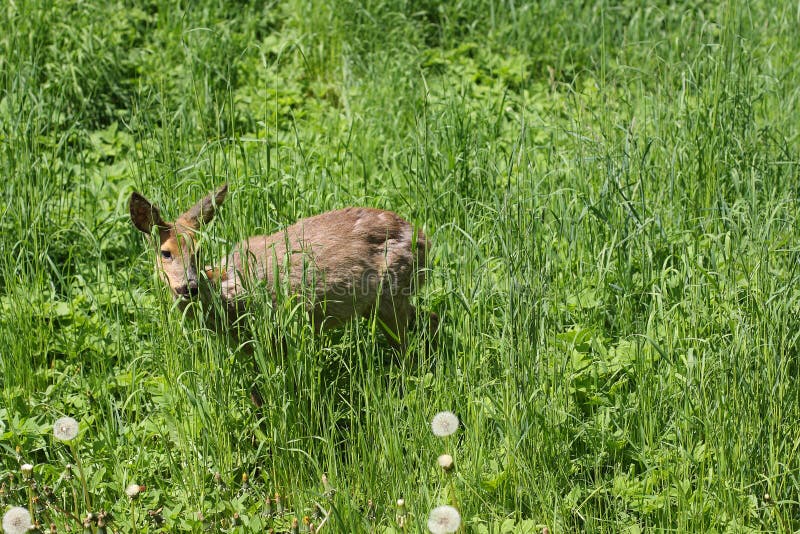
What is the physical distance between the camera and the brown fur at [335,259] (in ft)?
16.4

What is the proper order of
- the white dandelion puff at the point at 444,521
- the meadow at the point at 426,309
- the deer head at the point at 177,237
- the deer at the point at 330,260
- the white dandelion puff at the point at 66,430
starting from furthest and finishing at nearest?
the deer at the point at 330,260 → the deer head at the point at 177,237 → the meadow at the point at 426,309 → the white dandelion puff at the point at 66,430 → the white dandelion puff at the point at 444,521

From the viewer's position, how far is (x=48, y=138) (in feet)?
21.4

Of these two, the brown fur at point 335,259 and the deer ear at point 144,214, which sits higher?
the deer ear at point 144,214

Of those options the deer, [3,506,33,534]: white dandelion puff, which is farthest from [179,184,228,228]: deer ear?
[3,506,33,534]: white dandelion puff

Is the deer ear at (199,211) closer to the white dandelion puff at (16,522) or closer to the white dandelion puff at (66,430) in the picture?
the white dandelion puff at (66,430)

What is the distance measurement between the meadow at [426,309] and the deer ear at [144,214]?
25cm

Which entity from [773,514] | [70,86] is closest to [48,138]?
[70,86]

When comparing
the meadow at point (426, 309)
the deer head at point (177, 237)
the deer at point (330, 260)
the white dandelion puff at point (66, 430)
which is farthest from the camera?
the deer at point (330, 260)

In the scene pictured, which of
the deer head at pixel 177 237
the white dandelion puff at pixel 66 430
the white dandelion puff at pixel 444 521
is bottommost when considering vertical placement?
the white dandelion puff at pixel 444 521

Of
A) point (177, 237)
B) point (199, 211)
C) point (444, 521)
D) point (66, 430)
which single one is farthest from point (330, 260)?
point (444, 521)

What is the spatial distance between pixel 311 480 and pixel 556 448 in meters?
0.97

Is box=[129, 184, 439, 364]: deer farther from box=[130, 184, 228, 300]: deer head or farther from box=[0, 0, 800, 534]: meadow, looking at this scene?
box=[0, 0, 800, 534]: meadow

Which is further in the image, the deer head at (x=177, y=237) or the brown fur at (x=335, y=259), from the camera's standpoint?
the brown fur at (x=335, y=259)

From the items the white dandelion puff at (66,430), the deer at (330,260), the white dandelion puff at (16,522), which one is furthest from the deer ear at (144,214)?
the white dandelion puff at (16,522)
